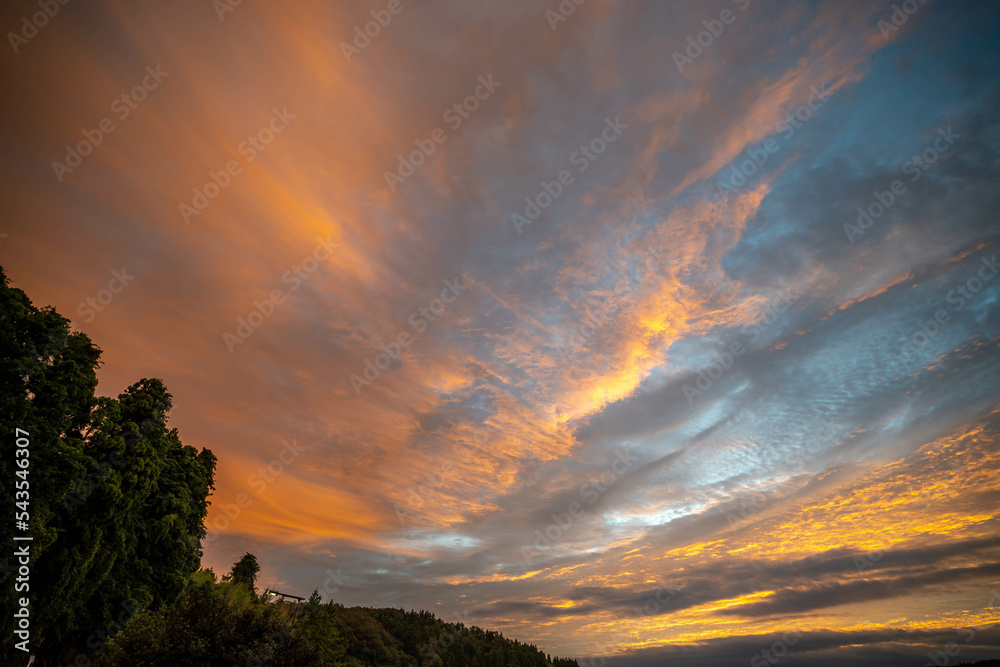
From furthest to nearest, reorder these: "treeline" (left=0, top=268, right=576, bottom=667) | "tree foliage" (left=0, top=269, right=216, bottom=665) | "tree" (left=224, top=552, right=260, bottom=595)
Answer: "tree" (left=224, top=552, right=260, bottom=595)
"tree foliage" (left=0, top=269, right=216, bottom=665)
"treeline" (left=0, top=268, right=576, bottom=667)

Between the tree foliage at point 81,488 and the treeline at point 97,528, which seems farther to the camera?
the tree foliage at point 81,488

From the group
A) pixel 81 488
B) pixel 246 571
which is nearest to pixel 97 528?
pixel 81 488

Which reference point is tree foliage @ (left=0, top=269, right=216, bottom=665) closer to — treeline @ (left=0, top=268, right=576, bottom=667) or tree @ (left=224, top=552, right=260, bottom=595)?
treeline @ (left=0, top=268, right=576, bottom=667)

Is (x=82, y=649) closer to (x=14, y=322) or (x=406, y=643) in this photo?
(x=14, y=322)

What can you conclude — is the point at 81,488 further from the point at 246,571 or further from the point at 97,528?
the point at 246,571

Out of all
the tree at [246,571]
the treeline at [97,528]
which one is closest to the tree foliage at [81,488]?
the treeline at [97,528]

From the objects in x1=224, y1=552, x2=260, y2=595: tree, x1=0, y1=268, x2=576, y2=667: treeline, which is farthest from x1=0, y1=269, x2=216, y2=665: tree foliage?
x1=224, y1=552, x2=260, y2=595: tree

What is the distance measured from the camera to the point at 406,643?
154 m

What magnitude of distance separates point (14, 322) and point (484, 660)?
175091 mm

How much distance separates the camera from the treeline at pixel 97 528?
65.2 ft

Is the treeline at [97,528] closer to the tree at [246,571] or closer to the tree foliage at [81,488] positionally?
the tree foliage at [81,488]

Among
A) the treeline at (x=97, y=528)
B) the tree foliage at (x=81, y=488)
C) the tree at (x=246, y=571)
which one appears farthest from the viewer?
the tree at (x=246, y=571)

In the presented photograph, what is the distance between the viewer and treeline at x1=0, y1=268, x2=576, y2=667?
65.2ft

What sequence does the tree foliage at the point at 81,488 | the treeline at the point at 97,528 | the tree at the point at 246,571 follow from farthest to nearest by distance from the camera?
1. the tree at the point at 246,571
2. the tree foliage at the point at 81,488
3. the treeline at the point at 97,528
